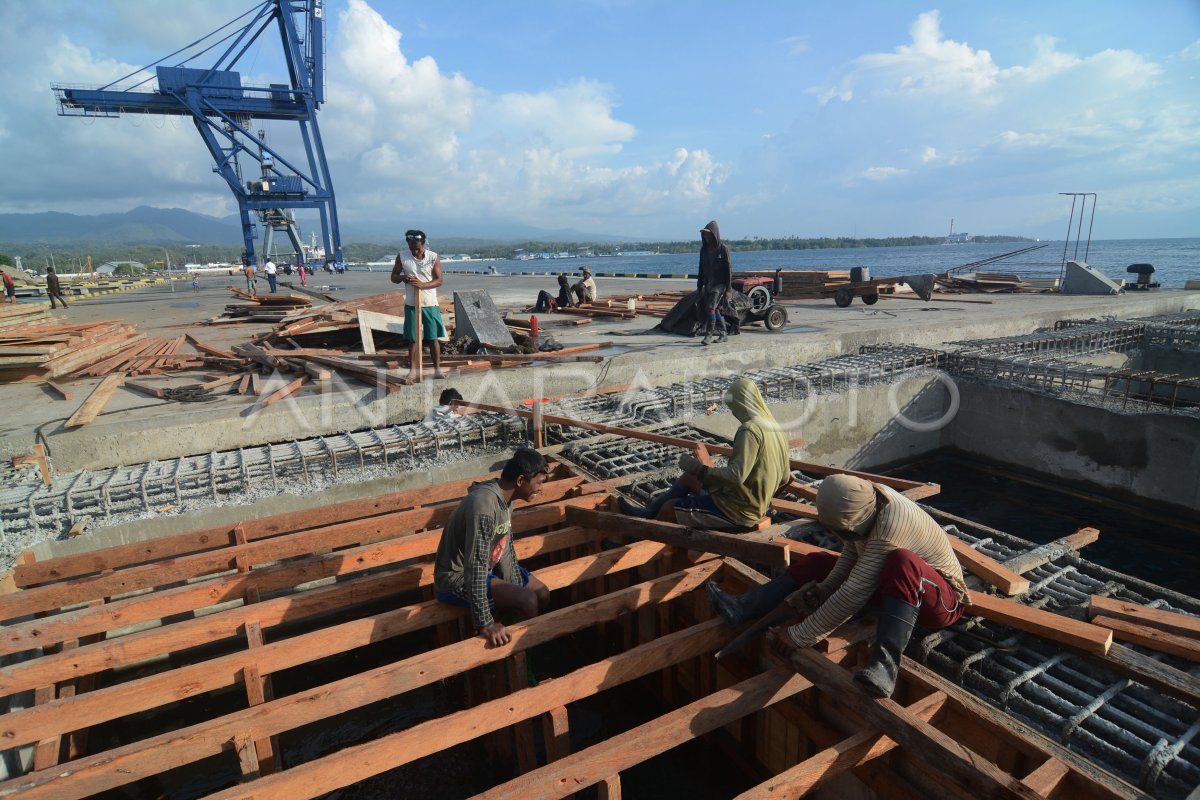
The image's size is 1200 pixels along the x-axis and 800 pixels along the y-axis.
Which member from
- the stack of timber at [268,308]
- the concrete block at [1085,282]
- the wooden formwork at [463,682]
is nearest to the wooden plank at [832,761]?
the wooden formwork at [463,682]

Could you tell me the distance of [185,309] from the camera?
2061cm

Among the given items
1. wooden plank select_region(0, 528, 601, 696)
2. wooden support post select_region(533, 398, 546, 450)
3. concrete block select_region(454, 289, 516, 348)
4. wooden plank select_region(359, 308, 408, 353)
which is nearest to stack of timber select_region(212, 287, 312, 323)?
wooden plank select_region(359, 308, 408, 353)

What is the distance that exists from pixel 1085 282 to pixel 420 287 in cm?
2313

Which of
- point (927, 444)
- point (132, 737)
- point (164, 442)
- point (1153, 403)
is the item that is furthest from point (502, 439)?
point (1153, 403)

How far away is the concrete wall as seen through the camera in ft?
29.0

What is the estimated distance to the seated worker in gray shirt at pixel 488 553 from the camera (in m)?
3.58

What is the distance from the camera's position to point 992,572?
392cm

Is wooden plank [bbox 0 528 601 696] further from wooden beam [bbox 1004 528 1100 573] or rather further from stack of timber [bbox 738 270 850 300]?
stack of timber [bbox 738 270 850 300]

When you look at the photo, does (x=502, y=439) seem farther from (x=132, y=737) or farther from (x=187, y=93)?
(x=187, y=93)

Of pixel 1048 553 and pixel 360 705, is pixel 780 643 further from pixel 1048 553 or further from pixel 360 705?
pixel 1048 553

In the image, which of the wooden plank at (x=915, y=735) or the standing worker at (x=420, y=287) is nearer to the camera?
the wooden plank at (x=915, y=735)

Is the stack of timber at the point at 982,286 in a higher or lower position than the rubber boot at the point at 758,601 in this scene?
higher

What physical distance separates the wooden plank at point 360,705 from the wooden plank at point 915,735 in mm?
706

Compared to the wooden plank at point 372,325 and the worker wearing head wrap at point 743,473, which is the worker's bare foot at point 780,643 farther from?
the wooden plank at point 372,325
